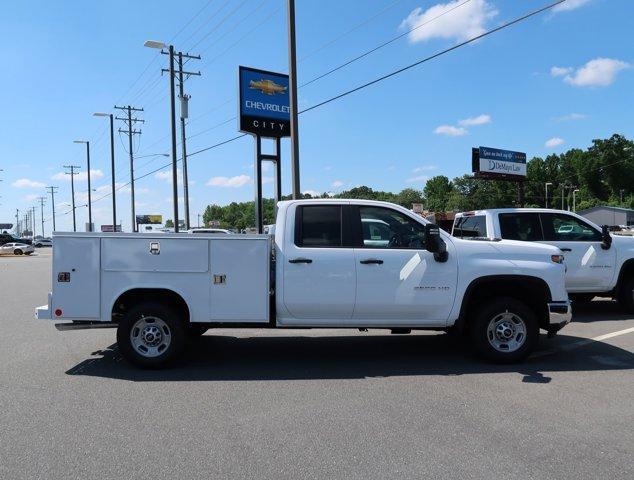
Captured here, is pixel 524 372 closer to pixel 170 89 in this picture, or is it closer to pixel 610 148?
pixel 170 89

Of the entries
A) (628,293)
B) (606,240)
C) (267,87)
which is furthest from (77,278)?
(267,87)

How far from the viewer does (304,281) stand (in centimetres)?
635

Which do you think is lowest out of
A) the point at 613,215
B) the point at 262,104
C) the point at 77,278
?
the point at 77,278

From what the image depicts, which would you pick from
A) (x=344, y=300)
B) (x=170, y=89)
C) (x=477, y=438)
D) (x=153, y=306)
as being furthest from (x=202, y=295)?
(x=170, y=89)

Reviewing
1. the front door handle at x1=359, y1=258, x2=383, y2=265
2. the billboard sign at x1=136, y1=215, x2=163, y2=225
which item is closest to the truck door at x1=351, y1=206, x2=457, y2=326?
the front door handle at x1=359, y1=258, x2=383, y2=265

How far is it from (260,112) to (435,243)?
11.5 meters

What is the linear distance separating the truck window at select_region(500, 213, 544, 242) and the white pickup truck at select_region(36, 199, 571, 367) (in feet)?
11.2

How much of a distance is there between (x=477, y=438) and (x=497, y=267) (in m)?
2.59

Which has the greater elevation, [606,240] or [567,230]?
[567,230]

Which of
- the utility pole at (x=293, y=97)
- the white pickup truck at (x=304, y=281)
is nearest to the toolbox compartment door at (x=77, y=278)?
the white pickup truck at (x=304, y=281)

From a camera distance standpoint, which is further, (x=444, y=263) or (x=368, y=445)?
(x=444, y=263)

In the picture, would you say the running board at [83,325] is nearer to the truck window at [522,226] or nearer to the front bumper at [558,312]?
the front bumper at [558,312]

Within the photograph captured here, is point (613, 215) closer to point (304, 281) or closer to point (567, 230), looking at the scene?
point (567, 230)

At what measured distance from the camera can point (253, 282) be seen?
638cm
